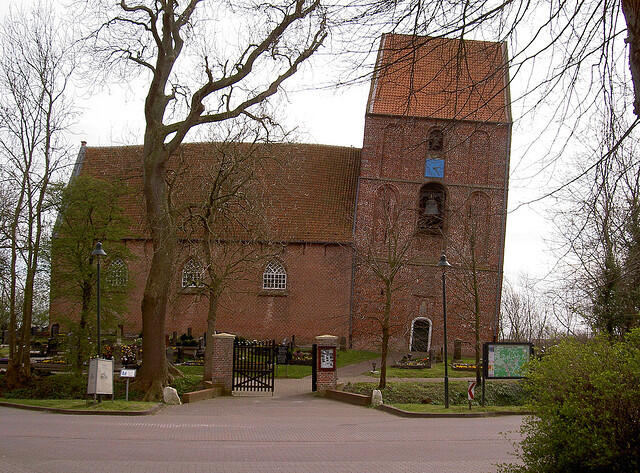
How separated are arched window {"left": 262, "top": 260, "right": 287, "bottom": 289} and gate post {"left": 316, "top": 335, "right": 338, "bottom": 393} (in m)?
14.9

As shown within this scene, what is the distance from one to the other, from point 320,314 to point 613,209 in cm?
3002

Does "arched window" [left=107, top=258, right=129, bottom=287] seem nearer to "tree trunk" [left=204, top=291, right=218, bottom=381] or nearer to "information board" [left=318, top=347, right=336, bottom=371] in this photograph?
"tree trunk" [left=204, top=291, right=218, bottom=381]

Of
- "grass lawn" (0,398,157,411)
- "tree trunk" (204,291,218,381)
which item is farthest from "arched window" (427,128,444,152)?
"tree trunk" (204,291,218,381)

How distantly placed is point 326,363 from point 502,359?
18.5 ft

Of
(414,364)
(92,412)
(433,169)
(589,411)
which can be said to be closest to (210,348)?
(92,412)

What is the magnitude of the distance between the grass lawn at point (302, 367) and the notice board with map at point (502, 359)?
9829mm

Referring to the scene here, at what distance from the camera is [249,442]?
11578 mm

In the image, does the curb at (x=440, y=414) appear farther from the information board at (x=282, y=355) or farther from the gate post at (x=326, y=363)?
the information board at (x=282, y=355)

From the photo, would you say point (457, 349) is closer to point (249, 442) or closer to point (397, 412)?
point (397, 412)

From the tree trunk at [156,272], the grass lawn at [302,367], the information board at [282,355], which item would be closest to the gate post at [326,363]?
the tree trunk at [156,272]

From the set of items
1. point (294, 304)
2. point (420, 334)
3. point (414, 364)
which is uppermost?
point (294, 304)

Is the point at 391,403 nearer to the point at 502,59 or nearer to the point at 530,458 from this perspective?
the point at 530,458

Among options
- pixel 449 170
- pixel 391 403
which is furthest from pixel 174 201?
pixel 449 170

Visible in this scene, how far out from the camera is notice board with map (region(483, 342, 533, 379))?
63.2ft
